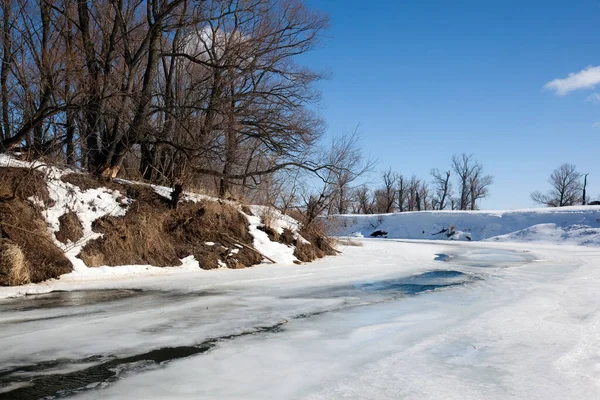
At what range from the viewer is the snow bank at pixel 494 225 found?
3034cm

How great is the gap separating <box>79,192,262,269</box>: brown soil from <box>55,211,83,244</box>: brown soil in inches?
13.9

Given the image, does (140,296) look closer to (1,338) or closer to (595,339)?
(1,338)

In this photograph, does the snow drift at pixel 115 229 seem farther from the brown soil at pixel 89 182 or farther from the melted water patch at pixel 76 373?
the melted water patch at pixel 76 373

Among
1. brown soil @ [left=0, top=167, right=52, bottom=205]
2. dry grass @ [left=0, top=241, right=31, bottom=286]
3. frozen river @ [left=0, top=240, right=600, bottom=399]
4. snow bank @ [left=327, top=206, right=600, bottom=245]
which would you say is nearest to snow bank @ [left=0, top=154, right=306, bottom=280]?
brown soil @ [left=0, top=167, right=52, bottom=205]

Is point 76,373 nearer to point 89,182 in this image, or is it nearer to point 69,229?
point 69,229

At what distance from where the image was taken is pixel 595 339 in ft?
16.9

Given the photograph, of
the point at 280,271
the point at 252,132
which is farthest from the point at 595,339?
the point at 252,132

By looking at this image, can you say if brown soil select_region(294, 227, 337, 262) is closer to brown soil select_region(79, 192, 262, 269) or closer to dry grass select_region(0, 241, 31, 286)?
brown soil select_region(79, 192, 262, 269)

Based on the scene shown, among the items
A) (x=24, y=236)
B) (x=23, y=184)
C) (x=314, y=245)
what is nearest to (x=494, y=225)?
(x=314, y=245)

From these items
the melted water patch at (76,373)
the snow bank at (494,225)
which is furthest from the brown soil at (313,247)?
the melted water patch at (76,373)

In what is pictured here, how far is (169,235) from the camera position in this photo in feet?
39.3

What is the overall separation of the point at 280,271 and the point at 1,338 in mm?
7432

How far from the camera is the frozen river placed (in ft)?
12.0

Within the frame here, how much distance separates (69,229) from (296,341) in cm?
723
